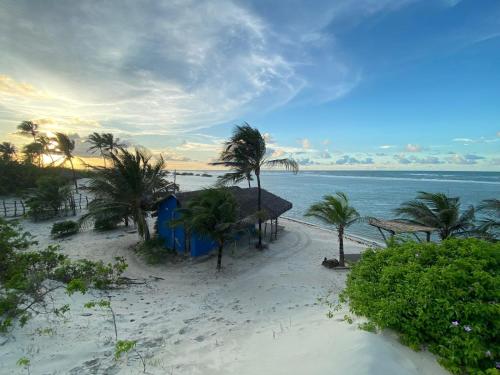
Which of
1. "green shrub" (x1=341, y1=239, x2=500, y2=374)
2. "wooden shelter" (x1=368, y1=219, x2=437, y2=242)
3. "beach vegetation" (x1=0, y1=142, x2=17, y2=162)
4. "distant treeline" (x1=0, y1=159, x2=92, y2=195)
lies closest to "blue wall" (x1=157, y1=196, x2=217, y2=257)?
"wooden shelter" (x1=368, y1=219, x2=437, y2=242)

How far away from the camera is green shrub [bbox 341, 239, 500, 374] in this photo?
8.73ft

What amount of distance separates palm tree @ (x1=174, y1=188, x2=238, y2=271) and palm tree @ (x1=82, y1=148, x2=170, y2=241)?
331 cm

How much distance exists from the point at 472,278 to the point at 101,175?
44.2ft

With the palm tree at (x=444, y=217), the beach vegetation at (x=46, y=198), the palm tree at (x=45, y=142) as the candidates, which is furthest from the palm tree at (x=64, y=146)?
the palm tree at (x=444, y=217)

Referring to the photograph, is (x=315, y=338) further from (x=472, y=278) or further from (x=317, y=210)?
(x=317, y=210)

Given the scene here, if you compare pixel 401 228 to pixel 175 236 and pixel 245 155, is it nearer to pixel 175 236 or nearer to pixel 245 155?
pixel 245 155

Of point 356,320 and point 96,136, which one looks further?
point 96,136

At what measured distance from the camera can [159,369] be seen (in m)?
3.62

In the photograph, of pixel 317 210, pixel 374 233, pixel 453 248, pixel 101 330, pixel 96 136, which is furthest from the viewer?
pixel 96 136

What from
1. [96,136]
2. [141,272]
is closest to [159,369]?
[141,272]

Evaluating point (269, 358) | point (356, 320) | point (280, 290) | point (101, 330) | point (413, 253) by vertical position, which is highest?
point (413, 253)

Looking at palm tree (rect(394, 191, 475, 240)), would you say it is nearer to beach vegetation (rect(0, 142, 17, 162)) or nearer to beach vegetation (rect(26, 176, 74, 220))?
beach vegetation (rect(26, 176, 74, 220))

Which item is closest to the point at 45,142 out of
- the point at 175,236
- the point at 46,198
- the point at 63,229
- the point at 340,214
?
the point at 46,198

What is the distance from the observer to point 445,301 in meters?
2.91
